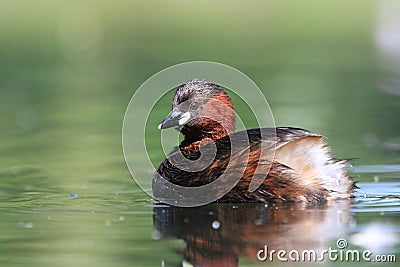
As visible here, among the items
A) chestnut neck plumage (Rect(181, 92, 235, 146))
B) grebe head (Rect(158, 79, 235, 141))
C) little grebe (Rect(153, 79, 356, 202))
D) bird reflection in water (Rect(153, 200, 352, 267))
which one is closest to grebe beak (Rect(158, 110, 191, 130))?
grebe head (Rect(158, 79, 235, 141))

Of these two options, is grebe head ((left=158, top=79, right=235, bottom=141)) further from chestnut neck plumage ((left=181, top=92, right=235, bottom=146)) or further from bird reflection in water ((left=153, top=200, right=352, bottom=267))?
bird reflection in water ((left=153, top=200, right=352, bottom=267))

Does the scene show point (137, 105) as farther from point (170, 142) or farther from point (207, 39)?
point (207, 39)

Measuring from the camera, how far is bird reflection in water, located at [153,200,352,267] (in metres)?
7.34

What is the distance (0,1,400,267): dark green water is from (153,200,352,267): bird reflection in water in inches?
0.6

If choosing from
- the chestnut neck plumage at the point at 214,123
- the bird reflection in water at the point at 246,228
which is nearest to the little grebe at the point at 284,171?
the bird reflection in water at the point at 246,228

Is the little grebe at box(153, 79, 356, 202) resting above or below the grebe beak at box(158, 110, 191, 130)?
below

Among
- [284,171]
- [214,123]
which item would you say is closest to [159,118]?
[214,123]

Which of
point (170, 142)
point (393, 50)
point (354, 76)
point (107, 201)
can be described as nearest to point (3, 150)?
point (170, 142)

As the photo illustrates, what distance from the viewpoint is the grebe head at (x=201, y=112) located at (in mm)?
9352

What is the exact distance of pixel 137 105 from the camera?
54.3 ft

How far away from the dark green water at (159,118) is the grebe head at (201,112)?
73 centimetres

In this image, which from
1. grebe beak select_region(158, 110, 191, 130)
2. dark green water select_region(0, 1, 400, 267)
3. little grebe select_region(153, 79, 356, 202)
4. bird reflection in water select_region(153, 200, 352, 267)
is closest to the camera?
bird reflection in water select_region(153, 200, 352, 267)

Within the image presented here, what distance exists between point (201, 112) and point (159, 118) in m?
5.16

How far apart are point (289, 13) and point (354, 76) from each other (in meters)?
14.0
